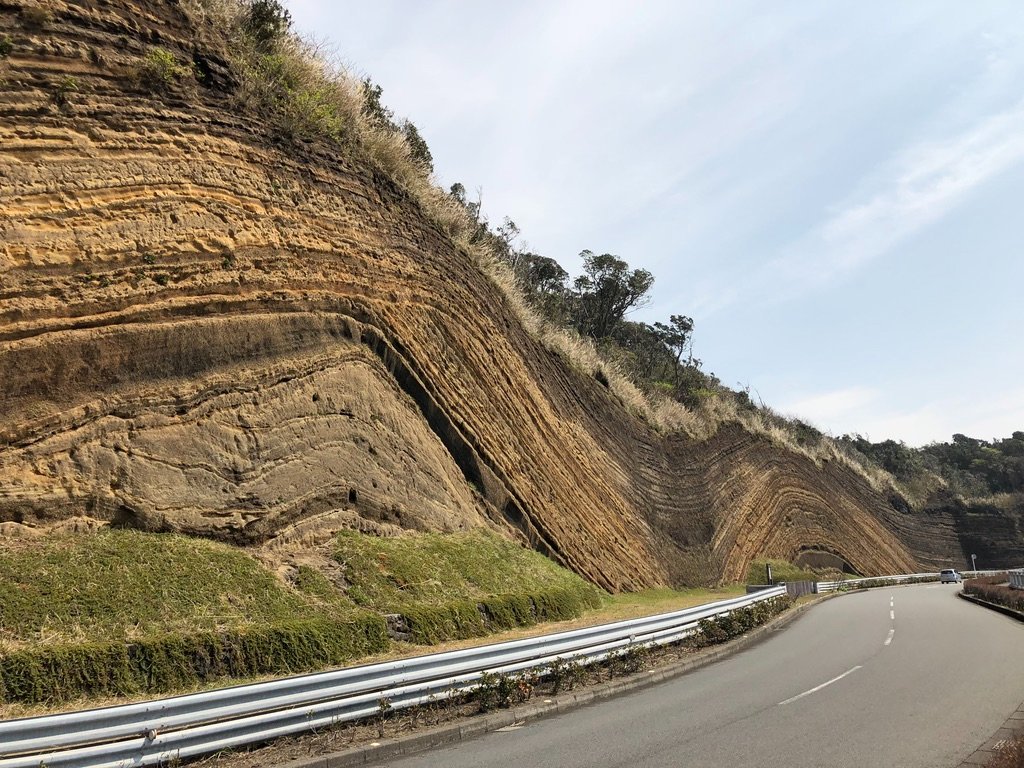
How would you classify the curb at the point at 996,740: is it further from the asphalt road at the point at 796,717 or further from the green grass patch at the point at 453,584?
the green grass patch at the point at 453,584

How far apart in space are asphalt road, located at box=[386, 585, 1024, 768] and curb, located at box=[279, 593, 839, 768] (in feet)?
0.71

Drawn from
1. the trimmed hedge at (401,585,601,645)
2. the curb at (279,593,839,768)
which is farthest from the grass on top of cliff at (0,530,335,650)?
the curb at (279,593,839,768)

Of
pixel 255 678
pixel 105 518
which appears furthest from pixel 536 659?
pixel 105 518

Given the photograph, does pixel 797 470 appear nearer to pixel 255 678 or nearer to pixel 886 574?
pixel 886 574

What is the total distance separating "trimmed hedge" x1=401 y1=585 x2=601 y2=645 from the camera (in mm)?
11930

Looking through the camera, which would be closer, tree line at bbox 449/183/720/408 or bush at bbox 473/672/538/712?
bush at bbox 473/672/538/712

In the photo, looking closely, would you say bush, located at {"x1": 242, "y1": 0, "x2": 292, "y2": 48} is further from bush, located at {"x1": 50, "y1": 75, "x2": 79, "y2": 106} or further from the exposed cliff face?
bush, located at {"x1": 50, "y1": 75, "x2": 79, "y2": 106}

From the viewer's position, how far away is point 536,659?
31.5 feet

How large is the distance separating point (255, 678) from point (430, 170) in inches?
643

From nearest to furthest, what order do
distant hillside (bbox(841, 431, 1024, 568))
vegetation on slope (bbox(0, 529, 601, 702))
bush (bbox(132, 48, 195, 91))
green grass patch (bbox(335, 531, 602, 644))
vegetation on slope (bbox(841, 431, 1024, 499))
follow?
1. vegetation on slope (bbox(0, 529, 601, 702))
2. green grass patch (bbox(335, 531, 602, 644))
3. bush (bbox(132, 48, 195, 91))
4. distant hillside (bbox(841, 431, 1024, 568))
5. vegetation on slope (bbox(841, 431, 1024, 499))

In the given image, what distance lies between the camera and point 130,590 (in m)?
9.30

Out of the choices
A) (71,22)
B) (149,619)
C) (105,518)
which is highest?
(71,22)

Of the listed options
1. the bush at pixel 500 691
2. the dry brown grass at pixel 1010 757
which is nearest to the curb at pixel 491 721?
the bush at pixel 500 691

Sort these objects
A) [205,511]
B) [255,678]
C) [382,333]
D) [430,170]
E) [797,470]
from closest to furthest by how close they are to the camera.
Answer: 1. [255,678]
2. [205,511]
3. [382,333]
4. [430,170]
5. [797,470]
